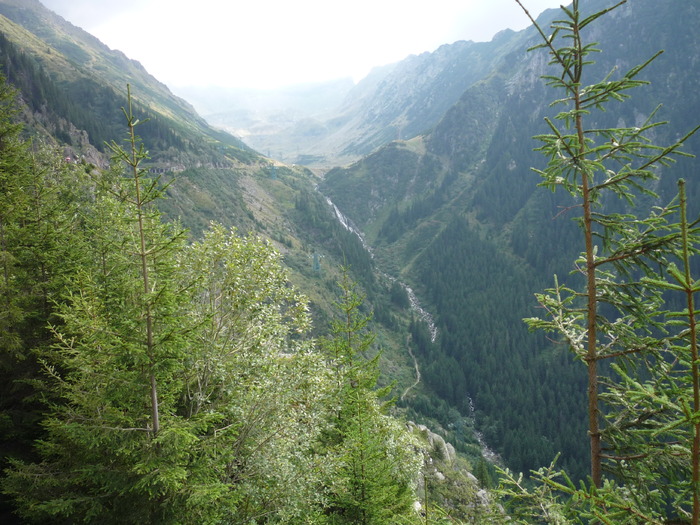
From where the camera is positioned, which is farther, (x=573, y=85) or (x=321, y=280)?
(x=321, y=280)

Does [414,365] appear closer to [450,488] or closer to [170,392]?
[450,488]

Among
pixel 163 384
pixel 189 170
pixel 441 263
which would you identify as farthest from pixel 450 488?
pixel 441 263

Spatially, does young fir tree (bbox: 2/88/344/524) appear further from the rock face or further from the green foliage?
the rock face

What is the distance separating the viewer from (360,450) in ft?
48.7

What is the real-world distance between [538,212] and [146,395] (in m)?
221

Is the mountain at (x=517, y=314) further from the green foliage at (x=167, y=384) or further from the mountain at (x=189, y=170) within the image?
the green foliage at (x=167, y=384)

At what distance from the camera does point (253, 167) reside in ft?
648

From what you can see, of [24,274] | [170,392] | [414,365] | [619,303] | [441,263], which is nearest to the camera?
[619,303]

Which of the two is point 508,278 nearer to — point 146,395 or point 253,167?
point 253,167

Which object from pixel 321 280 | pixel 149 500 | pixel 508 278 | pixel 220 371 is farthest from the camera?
pixel 508 278

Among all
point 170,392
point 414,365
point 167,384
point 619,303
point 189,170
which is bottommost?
point 414,365

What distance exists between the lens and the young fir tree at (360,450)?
1480 centimetres

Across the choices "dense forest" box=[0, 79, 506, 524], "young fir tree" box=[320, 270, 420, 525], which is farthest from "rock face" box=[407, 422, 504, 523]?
"dense forest" box=[0, 79, 506, 524]

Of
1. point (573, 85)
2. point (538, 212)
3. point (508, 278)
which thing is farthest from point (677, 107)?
point (573, 85)
